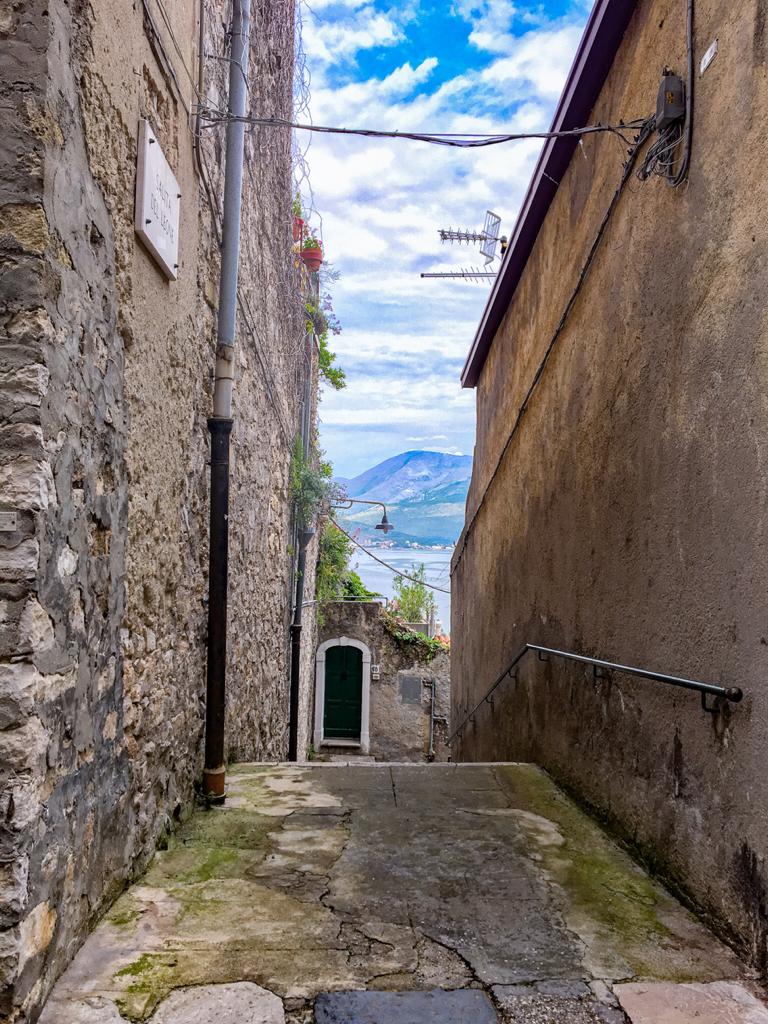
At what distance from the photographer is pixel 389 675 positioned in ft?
47.7

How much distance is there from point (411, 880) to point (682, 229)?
2467 mm

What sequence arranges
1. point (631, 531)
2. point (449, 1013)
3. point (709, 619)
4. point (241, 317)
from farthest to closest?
1. point (241, 317)
2. point (631, 531)
3. point (709, 619)
4. point (449, 1013)

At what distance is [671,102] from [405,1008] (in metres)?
2.96

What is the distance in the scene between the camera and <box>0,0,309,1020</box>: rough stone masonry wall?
1692mm

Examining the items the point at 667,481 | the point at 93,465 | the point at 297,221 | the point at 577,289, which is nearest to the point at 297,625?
the point at 297,221

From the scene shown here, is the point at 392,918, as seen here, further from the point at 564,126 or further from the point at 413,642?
the point at 413,642

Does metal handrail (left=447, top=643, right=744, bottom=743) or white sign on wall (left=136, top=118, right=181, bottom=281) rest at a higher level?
white sign on wall (left=136, top=118, right=181, bottom=281)

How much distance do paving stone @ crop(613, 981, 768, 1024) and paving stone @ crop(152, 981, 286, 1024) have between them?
865 millimetres

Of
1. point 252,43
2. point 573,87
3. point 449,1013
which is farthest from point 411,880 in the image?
point 252,43

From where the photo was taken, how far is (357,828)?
126 inches

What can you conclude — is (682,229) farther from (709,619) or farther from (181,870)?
(181,870)

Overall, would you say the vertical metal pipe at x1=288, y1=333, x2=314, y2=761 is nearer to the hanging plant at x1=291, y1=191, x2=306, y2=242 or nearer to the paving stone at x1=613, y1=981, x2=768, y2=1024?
the hanging plant at x1=291, y1=191, x2=306, y2=242

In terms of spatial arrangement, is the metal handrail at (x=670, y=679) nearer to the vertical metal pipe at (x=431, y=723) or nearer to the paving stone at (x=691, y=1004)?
the paving stone at (x=691, y=1004)

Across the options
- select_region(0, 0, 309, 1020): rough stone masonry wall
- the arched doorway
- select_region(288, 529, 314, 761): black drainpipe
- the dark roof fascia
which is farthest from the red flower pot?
the arched doorway
